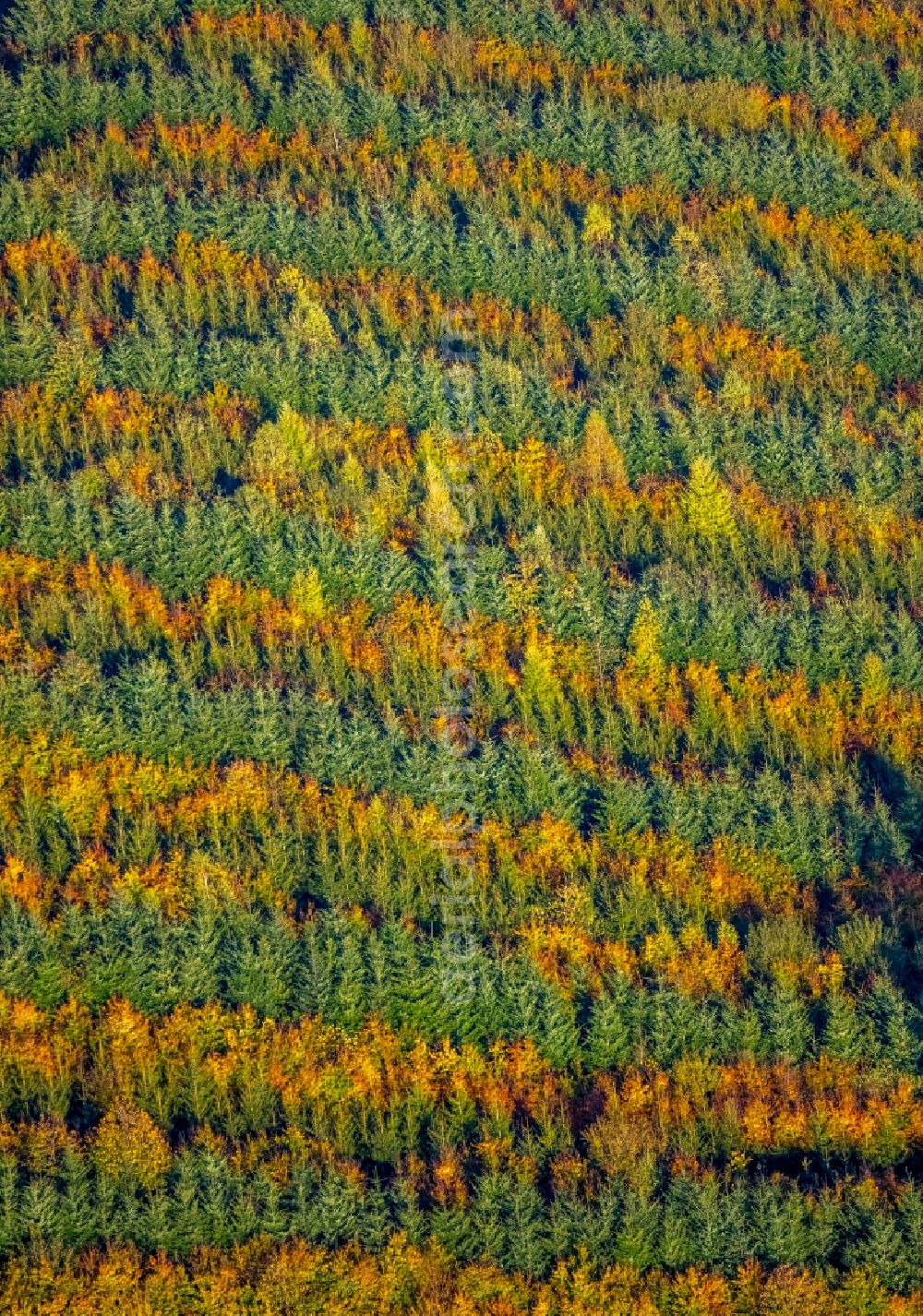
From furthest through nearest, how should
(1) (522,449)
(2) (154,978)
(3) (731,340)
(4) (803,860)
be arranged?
1. (3) (731,340)
2. (1) (522,449)
3. (4) (803,860)
4. (2) (154,978)

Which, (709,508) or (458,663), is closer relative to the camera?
(458,663)

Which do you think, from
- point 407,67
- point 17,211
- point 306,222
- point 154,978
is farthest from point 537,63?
point 154,978

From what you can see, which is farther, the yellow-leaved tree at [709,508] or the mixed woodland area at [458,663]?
the yellow-leaved tree at [709,508]

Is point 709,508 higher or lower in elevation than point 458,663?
higher

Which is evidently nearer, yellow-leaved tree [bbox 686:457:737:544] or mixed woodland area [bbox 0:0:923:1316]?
mixed woodland area [bbox 0:0:923:1316]

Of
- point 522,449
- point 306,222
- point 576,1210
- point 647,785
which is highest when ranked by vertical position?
point 306,222

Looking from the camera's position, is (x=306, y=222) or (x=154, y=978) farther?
(x=306, y=222)

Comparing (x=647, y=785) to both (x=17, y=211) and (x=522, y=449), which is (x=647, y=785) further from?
(x=17, y=211)

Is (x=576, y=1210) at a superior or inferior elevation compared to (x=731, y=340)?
inferior
